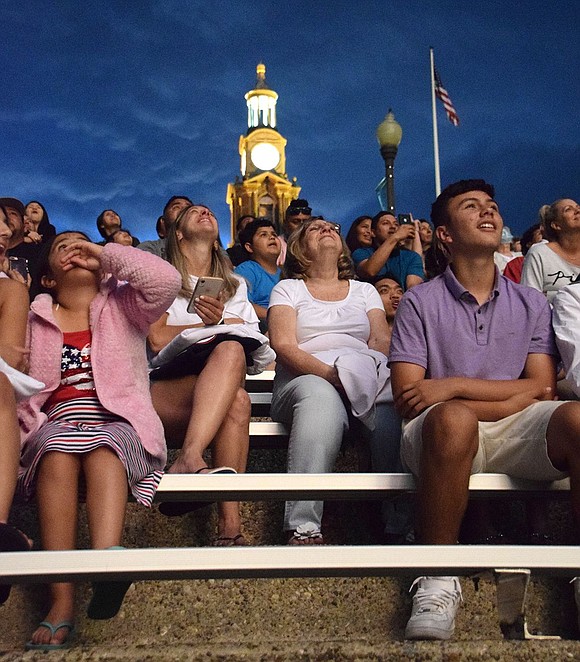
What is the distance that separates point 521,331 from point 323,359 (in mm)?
853

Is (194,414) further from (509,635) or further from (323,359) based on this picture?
(509,635)

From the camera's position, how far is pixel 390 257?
556cm

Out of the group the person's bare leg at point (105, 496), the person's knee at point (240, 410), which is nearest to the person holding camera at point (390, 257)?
the person's knee at point (240, 410)

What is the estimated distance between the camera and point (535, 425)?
2375 mm

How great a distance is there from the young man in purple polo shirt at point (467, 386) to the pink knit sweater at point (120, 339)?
78 centimetres

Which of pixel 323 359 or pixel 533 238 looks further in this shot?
pixel 533 238

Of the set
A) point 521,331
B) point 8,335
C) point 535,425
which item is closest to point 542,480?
point 535,425

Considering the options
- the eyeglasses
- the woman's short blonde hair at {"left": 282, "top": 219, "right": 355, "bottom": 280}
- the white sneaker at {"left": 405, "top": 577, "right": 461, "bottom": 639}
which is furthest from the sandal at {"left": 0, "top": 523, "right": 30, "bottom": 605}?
the eyeglasses

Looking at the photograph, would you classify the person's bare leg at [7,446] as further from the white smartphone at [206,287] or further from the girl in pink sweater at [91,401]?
the white smartphone at [206,287]

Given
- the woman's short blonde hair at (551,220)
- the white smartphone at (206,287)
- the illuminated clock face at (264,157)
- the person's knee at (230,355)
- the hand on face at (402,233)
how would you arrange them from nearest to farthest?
the person's knee at (230,355) → the white smartphone at (206,287) → the woman's short blonde hair at (551,220) → the hand on face at (402,233) → the illuminated clock face at (264,157)

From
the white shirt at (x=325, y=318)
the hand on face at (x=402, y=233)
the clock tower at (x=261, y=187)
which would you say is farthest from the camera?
the clock tower at (x=261, y=187)

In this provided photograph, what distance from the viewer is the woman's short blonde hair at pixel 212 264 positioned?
355 centimetres

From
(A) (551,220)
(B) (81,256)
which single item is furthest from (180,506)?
(A) (551,220)

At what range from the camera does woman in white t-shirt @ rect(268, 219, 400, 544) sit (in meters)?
2.77
